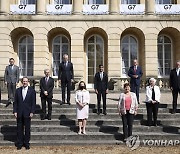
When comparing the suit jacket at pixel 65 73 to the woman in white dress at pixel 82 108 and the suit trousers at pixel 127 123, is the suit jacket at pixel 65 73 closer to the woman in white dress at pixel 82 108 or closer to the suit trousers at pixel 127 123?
the woman in white dress at pixel 82 108

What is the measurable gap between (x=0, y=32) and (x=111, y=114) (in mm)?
14550

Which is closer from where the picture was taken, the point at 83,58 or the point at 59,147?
the point at 59,147

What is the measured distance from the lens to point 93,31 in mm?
24266

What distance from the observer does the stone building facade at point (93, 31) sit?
23.0 meters

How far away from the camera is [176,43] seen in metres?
24.4

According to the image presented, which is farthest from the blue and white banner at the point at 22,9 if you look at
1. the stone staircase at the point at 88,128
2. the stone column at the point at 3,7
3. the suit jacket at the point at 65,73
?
the stone staircase at the point at 88,128

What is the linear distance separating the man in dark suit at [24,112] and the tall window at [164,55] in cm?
1667

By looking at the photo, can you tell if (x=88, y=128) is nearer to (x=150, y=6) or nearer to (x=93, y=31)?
(x=93, y=31)

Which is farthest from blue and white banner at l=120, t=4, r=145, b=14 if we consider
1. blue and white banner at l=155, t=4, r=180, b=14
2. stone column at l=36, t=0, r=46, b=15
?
stone column at l=36, t=0, r=46, b=15

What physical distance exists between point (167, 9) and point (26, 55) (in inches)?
458

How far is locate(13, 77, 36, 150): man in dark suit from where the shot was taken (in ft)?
29.9

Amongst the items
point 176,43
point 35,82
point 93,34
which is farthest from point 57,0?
point 176,43

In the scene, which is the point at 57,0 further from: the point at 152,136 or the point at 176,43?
the point at 152,136

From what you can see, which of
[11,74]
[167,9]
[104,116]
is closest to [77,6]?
[167,9]
